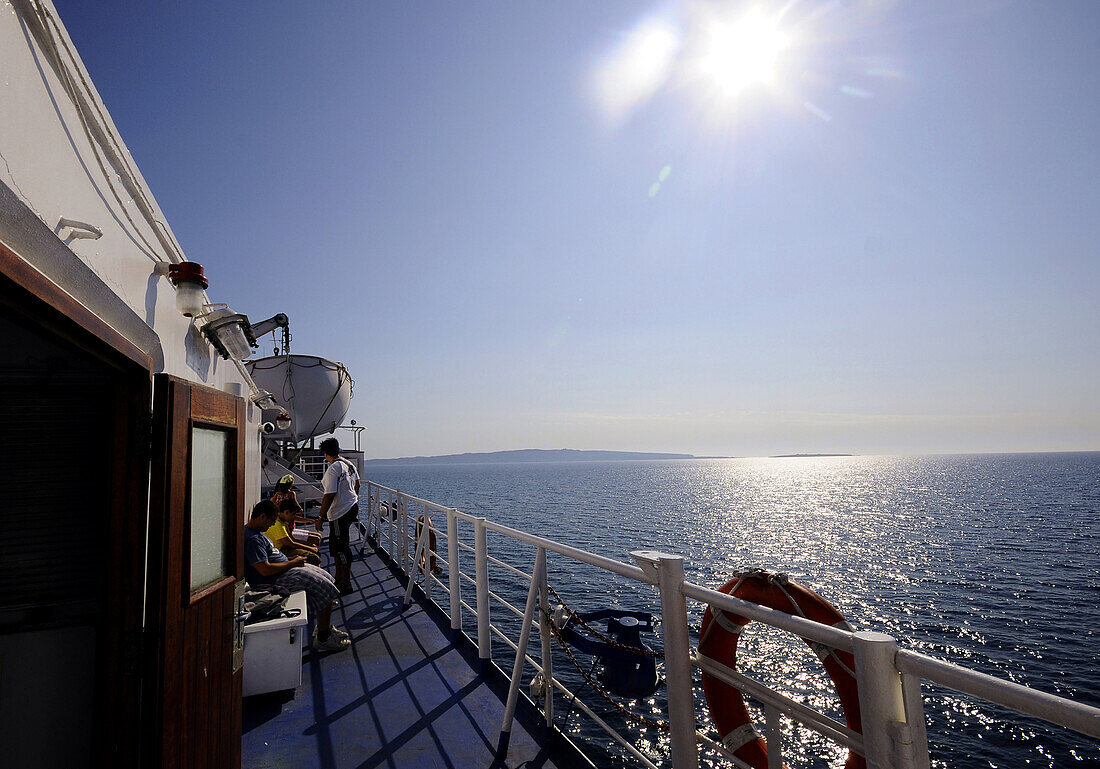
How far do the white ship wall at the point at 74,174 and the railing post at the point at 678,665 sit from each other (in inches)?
94.8

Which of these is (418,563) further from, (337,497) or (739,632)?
(739,632)

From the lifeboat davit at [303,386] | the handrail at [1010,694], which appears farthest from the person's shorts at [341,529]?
the lifeboat davit at [303,386]

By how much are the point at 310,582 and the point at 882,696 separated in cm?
436

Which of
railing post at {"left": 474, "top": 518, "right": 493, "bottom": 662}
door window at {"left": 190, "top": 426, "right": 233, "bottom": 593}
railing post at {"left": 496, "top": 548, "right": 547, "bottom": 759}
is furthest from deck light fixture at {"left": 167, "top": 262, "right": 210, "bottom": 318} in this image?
railing post at {"left": 474, "top": 518, "right": 493, "bottom": 662}

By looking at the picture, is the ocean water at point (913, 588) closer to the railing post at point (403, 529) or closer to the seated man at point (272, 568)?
the railing post at point (403, 529)

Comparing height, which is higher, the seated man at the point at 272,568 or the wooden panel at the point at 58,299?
the wooden panel at the point at 58,299

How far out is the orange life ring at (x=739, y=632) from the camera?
7.61 ft

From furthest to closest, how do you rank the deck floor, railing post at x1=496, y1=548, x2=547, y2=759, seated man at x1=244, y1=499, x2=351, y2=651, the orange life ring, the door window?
1. seated man at x1=244, y1=499, x2=351, y2=651
2. railing post at x1=496, y1=548, x2=547, y2=759
3. the deck floor
4. the door window
5. the orange life ring

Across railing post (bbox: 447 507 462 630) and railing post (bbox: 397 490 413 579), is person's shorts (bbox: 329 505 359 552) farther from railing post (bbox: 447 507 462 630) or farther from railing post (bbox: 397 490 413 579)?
railing post (bbox: 447 507 462 630)

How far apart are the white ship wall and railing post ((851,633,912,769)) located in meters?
2.48

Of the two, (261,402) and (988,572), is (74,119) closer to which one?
(261,402)

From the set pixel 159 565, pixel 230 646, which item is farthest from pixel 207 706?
pixel 159 565

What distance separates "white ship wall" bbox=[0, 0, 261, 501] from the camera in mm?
1330

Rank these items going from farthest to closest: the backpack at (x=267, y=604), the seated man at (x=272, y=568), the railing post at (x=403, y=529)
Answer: the railing post at (x=403, y=529), the seated man at (x=272, y=568), the backpack at (x=267, y=604)
